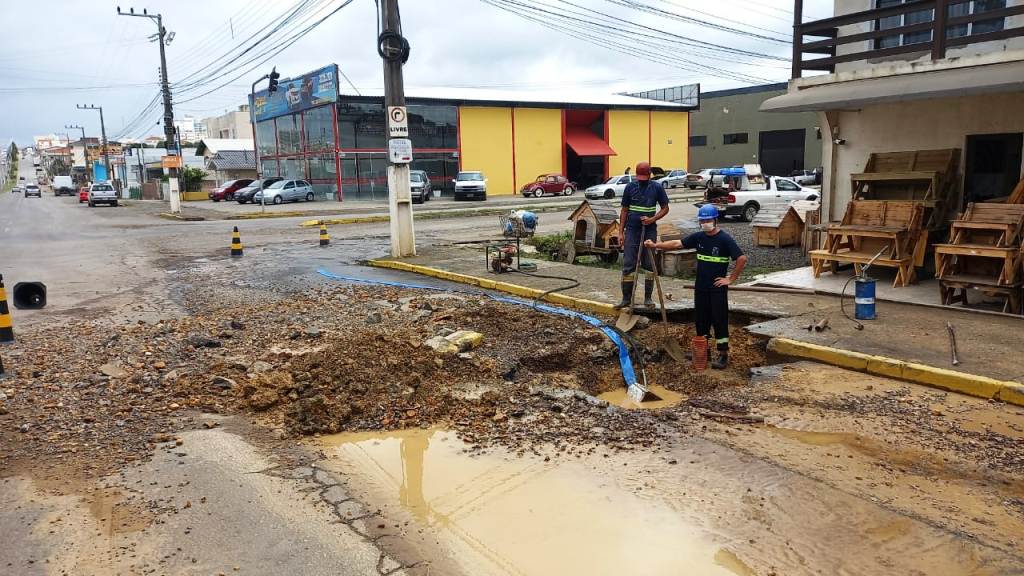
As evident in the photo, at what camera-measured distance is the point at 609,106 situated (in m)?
54.2

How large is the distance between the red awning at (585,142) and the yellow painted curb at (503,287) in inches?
1566

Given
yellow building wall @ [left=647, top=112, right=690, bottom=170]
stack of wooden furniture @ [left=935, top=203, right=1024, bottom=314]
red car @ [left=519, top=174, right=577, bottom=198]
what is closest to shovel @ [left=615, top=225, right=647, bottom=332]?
stack of wooden furniture @ [left=935, top=203, right=1024, bottom=314]

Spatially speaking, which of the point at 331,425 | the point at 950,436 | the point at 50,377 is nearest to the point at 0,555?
the point at 331,425

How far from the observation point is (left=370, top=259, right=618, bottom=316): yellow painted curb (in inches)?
383

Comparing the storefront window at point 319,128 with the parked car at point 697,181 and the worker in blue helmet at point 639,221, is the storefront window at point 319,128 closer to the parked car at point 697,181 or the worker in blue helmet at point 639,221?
the parked car at point 697,181

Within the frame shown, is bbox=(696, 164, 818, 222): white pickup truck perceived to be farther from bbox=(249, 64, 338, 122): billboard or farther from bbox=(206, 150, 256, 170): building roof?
bbox=(206, 150, 256, 170): building roof

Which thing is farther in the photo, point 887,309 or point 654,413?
point 887,309

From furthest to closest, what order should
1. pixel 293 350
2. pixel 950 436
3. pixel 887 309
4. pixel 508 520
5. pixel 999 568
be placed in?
pixel 887 309 < pixel 293 350 < pixel 950 436 < pixel 508 520 < pixel 999 568

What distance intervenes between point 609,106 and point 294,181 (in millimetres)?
23809

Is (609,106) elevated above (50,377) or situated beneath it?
elevated above

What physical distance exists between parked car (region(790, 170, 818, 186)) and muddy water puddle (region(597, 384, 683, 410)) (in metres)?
38.6

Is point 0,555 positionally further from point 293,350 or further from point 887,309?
point 887,309

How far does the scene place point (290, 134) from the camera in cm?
5134

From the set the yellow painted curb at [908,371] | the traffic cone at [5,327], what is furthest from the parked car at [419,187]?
the yellow painted curb at [908,371]
